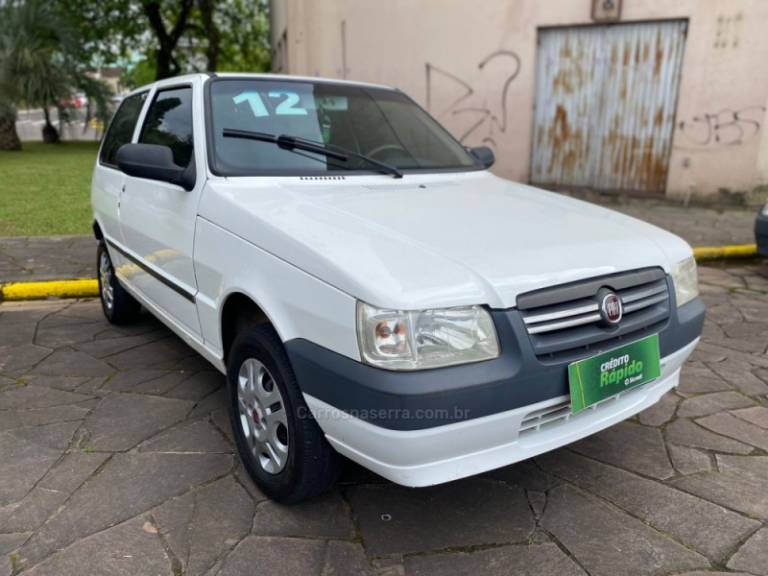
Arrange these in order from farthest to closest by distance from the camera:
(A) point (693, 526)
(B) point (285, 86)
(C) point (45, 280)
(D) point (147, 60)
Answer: (D) point (147, 60) < (C) point (45, 280) < (B) point (285, 86) < (A) point (693, 526)

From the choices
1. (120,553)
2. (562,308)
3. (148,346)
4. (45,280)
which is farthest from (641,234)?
(45,280)

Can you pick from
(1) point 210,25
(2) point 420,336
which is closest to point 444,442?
(2) point 420,336

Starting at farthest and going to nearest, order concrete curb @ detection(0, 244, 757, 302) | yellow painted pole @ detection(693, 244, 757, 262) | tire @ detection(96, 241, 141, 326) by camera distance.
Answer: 1. yellow painted pole @ detection(693, 244, 757, 262)
2. concrete curb @ detection(0, 244, 757, 302)
3. tire @ detection(96, 241, 141, 326)

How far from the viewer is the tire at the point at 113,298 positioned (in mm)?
4336

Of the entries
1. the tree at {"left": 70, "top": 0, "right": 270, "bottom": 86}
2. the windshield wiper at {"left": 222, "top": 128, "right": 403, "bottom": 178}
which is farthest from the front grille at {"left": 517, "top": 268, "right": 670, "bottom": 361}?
the tree at {"left": 70, "top": 0, "right": 270, "bottom": 86}

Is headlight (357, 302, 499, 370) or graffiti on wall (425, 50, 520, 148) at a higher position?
graffiti on wall (425, 50, 520, 148)

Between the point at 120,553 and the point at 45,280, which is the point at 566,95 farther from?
the point at 120,553

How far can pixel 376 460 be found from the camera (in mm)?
1984

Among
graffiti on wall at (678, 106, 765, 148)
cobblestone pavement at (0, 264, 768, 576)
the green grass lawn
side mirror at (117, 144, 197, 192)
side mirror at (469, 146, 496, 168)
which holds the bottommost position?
cobblestone pavement at (0, 264, 768, 576)

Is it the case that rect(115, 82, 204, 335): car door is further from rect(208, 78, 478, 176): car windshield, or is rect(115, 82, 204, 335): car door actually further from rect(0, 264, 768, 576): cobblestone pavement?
rect(0, 264, 768, 576): cobblestone pavement

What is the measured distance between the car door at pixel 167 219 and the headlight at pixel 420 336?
1.27m

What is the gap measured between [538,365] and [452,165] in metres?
1.80

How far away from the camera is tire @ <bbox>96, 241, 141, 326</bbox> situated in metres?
4.34

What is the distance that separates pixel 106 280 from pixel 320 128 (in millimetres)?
2274
